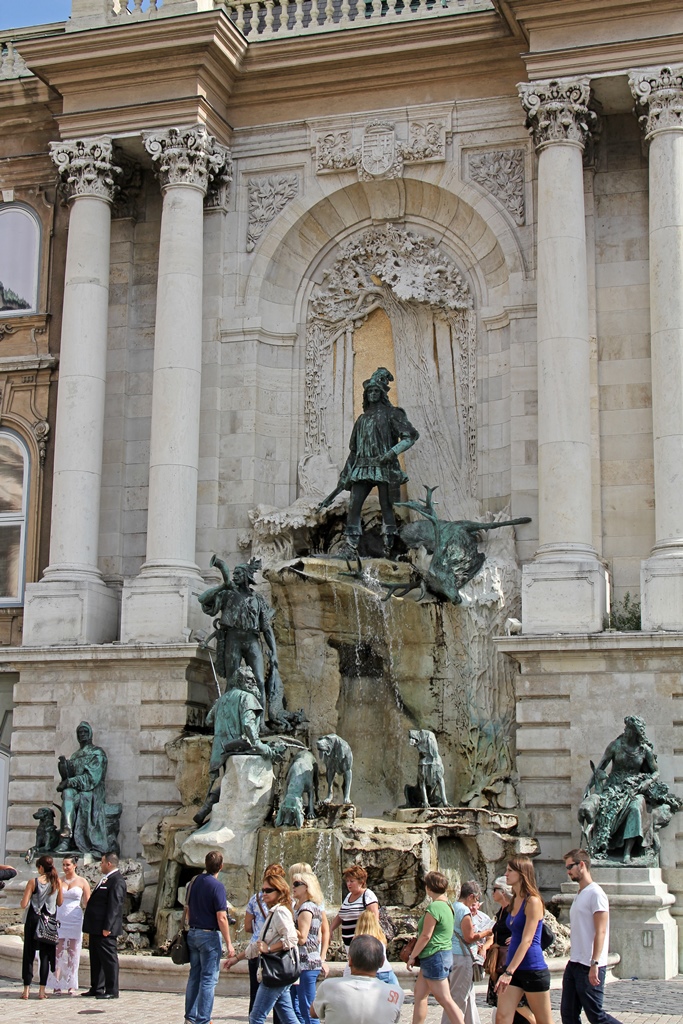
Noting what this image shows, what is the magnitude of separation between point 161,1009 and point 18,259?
1570cm

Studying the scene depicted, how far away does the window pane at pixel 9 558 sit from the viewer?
985 inches

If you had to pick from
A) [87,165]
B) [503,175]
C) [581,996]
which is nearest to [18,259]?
[87,165]

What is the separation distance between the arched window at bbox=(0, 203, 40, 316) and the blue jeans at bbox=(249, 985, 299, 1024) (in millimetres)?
17474

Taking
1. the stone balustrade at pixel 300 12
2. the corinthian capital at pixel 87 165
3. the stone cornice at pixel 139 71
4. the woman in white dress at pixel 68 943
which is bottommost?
the woman in white dress at pixel 68 943

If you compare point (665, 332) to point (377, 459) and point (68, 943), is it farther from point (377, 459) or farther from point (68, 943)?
point (68, 943)

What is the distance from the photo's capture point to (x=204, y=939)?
11.8 m

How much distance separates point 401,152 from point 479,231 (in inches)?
72.0

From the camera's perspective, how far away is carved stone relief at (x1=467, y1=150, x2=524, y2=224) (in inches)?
933

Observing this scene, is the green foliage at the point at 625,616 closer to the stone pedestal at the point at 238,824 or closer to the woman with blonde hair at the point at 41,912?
the stone pedestal at the point at 238,824

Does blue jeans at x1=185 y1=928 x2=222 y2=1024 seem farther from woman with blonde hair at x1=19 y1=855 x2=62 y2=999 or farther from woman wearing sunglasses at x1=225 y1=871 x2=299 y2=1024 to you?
woman with blonde hair at x1=19 y1=855 x2=62 y2=999

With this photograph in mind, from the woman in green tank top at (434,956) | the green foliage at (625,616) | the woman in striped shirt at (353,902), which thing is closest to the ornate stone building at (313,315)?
Answer: the green foliage at (625,616)

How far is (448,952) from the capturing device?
413 inches

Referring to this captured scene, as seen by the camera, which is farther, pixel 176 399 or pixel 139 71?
pixel 139 71

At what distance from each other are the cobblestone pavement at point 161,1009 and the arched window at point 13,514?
1006 cm
